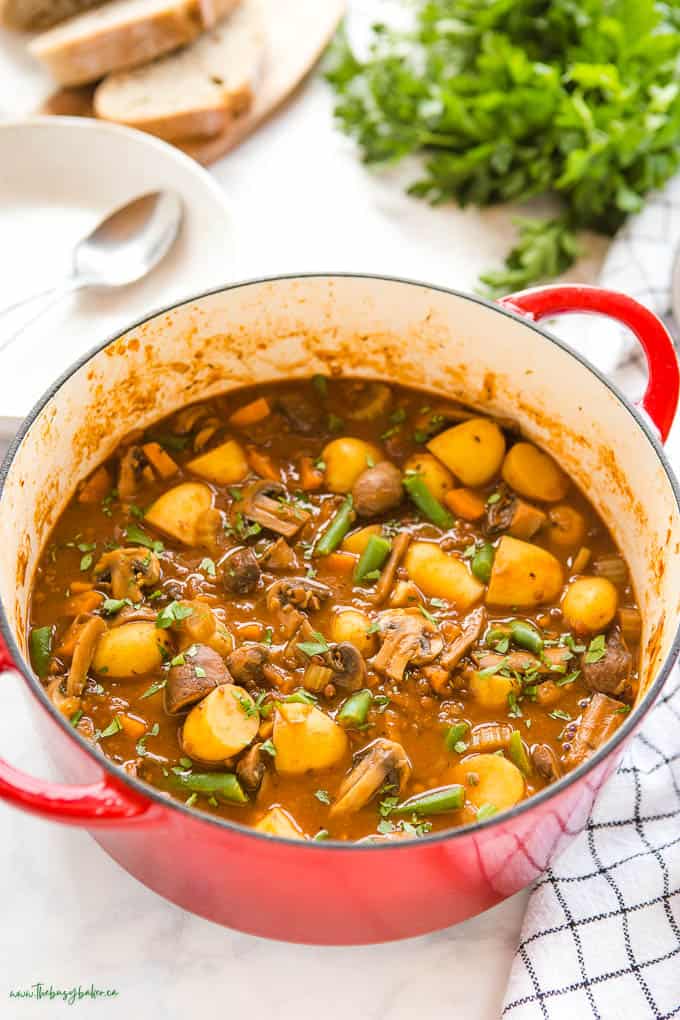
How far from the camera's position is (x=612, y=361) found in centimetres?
270

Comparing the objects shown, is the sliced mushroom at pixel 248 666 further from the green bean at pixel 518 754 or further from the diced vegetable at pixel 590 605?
the diced vegetable at pixel 590 605

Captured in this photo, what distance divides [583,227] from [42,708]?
211 centimetres

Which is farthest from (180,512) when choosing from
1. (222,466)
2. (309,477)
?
(309,477)

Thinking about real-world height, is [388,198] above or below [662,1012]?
above

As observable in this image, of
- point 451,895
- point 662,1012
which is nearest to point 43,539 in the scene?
point 451,895

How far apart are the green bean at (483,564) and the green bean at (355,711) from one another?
0.35 m

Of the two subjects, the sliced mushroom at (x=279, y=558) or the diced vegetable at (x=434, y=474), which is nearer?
the sliced mushroom at (x=279, y=558)

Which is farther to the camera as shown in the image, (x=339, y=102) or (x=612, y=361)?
(x=339, y=102)

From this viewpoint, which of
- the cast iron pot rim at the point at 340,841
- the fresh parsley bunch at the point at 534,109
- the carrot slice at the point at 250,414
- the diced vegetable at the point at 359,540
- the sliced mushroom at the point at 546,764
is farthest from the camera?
the fresh parsley bunch at the point at 534,109

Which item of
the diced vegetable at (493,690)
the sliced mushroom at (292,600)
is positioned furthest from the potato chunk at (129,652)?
the diced vegetable at (493,690)

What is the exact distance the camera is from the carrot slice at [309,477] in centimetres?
231

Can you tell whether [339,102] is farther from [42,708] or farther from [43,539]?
[42,708]

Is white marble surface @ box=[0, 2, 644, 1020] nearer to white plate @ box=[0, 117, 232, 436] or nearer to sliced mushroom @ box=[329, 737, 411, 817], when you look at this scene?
sliced mushroom @ box=[329, 737, 411, 817]

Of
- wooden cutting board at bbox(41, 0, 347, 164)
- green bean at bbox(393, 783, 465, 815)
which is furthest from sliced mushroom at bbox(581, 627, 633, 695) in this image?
wooden cutting board at bbox(41, 0, 347, 164)
